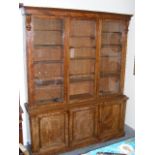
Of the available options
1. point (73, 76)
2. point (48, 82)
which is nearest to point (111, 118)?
point (73, 76)

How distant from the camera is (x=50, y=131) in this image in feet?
8.80

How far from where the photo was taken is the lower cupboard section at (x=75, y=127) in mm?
2633

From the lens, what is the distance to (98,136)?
3084 millimetres

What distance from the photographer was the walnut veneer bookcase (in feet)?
8.39

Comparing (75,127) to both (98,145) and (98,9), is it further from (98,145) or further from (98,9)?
(98,9)

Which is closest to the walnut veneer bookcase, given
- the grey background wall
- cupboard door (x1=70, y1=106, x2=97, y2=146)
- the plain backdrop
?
cupboard door (x1=70, y1=106, x2=97, y2=146)

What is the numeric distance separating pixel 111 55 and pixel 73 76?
74cm

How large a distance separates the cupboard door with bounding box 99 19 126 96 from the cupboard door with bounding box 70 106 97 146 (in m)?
0.38

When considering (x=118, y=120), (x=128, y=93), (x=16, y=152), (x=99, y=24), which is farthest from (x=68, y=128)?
(x=16, y=152)

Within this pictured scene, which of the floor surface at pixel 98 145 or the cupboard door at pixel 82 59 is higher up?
the cupboard door at pixel 82 59

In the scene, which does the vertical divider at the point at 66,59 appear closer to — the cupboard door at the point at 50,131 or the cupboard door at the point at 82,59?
the cupboard door at the point at 82,59
